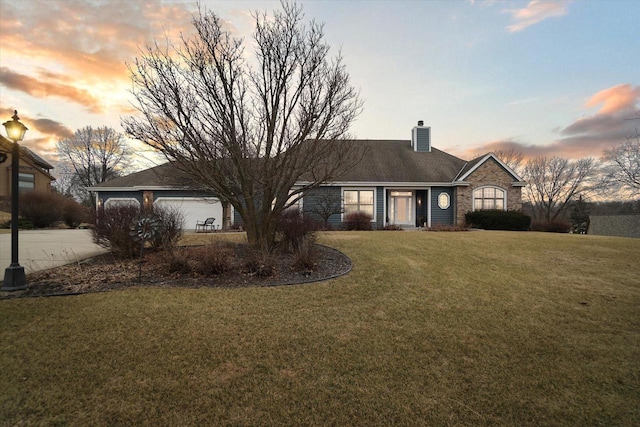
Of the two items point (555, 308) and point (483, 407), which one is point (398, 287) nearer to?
point (555, 308)

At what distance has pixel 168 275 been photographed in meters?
6.70

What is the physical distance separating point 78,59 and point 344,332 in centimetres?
1209

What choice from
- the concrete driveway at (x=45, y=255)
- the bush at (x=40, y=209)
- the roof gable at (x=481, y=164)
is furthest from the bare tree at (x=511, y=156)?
the bush at (x=40, y=209)

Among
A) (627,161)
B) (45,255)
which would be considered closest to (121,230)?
(45,255)

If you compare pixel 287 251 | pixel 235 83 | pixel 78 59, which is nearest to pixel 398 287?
pixel 287 251

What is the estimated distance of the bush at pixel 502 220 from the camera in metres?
17.5

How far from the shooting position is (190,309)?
4.91 meters

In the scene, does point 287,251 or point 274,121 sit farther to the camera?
point 287,251

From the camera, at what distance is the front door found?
792 inches

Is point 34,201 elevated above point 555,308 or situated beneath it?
elevated above

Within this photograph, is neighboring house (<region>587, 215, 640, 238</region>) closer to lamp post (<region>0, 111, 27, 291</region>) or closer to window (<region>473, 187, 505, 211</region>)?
window (<region>473, 187, 505, 211</region>)

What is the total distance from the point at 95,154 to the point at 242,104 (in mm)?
40836

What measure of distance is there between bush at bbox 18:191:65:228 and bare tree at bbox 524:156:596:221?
159 ft

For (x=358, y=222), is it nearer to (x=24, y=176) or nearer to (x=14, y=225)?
(x=14, y=225)
